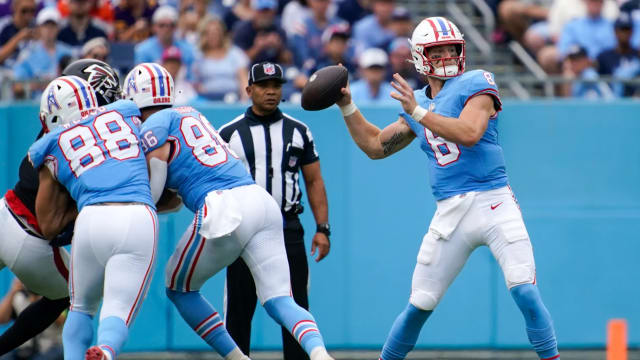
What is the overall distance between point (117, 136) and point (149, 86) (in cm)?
51

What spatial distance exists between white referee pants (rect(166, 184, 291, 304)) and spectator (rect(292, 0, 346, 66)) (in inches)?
177

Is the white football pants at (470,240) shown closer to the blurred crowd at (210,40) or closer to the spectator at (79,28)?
the blurred crowd at (210,40)

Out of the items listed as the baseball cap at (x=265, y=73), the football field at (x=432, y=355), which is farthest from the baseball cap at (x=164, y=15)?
the baseball cap at (x=265, y=73)

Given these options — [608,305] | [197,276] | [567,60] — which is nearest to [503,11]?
[567,60]

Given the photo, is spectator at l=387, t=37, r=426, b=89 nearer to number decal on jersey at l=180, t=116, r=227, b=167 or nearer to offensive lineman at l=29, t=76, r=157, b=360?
number decal on jersey at l=180, t=116, r=227, b=167

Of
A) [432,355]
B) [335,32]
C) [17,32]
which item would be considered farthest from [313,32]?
[432,355]

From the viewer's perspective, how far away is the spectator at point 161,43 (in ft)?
30.7

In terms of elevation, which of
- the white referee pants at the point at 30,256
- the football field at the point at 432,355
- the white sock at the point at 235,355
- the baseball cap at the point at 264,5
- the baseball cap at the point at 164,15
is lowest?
the football field at the point at 432,355

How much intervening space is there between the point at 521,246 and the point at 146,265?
6.88 feet

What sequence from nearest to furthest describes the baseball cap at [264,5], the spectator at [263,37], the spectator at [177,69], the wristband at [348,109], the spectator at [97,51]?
the wristband at [348,109], the spectator at [97,51], the spectator at [177,69], the spectator at [263,37], the baseball cap at [264,5]

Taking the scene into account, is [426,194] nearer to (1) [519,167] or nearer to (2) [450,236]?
(1) [519,167]

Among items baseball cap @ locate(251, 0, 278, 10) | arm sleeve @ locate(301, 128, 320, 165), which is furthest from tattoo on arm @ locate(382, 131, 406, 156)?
baseball cap @ locate(251, 0, 278, 10)

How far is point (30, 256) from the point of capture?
6.04 m

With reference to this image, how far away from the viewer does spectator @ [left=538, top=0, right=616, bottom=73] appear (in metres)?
10.3
